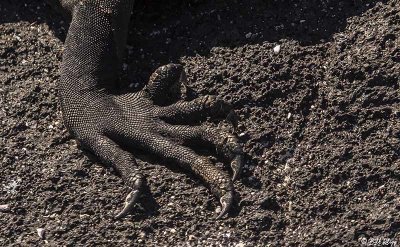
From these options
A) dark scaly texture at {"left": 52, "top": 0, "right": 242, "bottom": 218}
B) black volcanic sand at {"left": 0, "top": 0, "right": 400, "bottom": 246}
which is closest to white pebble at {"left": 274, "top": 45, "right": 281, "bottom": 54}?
black volcanic sand at {"left": 0, "top": 0, "right": 400, "bottom": 246}

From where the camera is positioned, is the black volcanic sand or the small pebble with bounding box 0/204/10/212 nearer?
the black volcanic sand

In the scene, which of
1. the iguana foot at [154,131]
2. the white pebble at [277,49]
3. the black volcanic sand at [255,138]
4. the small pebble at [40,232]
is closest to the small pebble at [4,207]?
the black volcanic sand at [255,138]

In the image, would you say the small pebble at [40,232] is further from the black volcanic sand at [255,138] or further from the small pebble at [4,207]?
the small pebble at [4,207]

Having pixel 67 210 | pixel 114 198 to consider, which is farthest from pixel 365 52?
pixel 67 210

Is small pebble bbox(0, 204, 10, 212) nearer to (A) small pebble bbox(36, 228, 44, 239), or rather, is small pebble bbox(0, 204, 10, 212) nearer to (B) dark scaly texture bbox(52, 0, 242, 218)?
(A) small pebble bbox(36, 228, 44, 239)

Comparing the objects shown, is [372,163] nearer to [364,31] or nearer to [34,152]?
[364,31]
